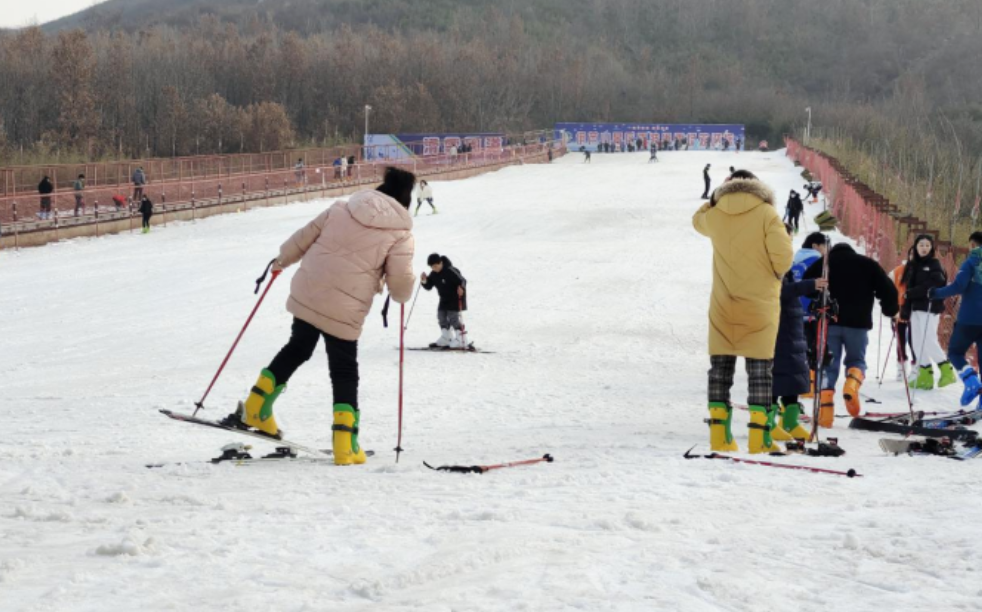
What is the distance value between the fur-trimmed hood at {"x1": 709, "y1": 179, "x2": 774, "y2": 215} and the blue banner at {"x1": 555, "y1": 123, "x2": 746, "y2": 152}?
76.9 m

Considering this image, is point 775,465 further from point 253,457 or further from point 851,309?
point 851,309

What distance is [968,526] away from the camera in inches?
200

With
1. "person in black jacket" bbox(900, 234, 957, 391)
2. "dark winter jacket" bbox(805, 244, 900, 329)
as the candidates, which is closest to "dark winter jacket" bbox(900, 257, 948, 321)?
"person in black jacket" bbox(900, 234, 957, 391)

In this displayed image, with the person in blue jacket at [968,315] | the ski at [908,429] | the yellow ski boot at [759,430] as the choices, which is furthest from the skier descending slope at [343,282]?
the person in blue jacket at [968,315]

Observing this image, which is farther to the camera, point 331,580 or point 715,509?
point 715,509

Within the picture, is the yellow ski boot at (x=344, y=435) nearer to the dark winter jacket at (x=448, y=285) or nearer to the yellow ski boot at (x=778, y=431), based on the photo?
the yellow ski boot at (x=778, y=431)

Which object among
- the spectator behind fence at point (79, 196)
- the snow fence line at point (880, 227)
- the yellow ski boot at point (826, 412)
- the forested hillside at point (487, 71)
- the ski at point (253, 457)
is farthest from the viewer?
the forested hillside at point (487, 71)

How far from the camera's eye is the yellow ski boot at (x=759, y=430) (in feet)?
25.4

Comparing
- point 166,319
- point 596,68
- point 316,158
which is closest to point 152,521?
point 166,319

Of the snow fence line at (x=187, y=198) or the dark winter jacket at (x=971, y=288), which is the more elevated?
the dark winter jacket at (x=971, y=288)

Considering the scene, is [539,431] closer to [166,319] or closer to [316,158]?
[166,319]

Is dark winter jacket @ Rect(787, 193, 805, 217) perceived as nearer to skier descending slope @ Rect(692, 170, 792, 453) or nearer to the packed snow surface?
the packed snow surface

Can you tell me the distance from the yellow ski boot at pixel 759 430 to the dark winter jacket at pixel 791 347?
625mm

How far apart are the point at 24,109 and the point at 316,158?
26.8m
